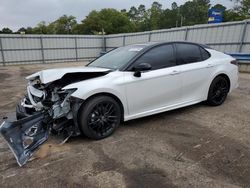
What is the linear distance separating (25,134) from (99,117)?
103 cm

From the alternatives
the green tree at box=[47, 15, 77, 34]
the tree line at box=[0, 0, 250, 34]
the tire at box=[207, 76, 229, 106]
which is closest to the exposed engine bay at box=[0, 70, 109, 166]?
the tire at box=[207, 76, 229, 106]

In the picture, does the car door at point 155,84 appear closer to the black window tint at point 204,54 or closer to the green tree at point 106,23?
the black window tint at point 204,54

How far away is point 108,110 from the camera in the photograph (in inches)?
128

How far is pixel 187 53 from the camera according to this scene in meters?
4.23

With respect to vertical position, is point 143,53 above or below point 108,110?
above

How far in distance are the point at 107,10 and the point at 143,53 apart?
52.1m

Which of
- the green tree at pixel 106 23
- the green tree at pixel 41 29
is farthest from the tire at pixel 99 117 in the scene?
the green tree at pixel 41 29

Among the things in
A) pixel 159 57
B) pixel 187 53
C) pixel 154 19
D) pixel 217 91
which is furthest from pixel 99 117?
pixel 154 19

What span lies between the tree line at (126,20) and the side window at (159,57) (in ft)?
97.8

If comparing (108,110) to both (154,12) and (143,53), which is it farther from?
(154,12)

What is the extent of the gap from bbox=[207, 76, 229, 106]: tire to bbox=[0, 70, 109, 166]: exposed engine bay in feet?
8.22

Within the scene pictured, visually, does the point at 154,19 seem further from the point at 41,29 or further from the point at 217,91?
the point at 217,91

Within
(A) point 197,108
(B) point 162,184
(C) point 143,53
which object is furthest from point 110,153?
(A) point 197,108

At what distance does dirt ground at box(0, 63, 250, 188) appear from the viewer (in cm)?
229
